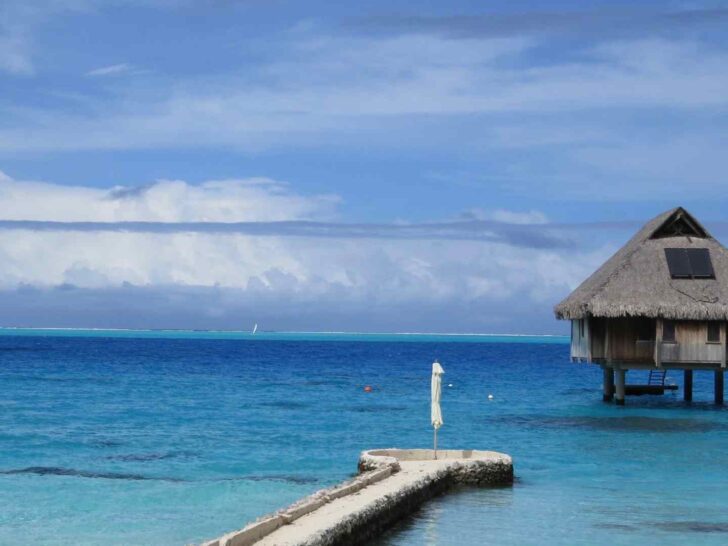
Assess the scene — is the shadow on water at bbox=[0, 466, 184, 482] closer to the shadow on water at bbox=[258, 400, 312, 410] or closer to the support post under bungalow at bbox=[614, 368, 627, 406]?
the shadow on water at bbox=[258, 400, 312, 410]

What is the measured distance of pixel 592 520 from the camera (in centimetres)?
1606

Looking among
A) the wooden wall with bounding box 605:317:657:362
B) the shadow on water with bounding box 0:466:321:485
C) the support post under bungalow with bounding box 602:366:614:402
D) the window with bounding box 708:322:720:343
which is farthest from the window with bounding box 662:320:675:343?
the shadow on water with bounding box 0:466:321:485

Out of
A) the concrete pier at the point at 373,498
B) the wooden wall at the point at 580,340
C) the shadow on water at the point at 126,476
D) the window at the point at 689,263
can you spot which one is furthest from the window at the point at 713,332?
the shadow on water at the point at 126,476

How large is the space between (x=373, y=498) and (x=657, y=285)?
20.0 meters

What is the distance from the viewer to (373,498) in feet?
47.7

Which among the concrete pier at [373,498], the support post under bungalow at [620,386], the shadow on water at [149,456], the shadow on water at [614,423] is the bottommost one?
the shadow on water at [149,456]

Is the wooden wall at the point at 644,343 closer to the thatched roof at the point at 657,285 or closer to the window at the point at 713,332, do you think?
the window at the point at 713,332

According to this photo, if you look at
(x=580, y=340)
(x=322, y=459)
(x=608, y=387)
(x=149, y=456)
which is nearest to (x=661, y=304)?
(x=580, y=340)

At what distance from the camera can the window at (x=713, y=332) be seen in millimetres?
32594

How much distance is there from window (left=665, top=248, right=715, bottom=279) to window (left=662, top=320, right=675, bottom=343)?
1.33 m

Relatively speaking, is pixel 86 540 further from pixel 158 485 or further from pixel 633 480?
pixel 633 480

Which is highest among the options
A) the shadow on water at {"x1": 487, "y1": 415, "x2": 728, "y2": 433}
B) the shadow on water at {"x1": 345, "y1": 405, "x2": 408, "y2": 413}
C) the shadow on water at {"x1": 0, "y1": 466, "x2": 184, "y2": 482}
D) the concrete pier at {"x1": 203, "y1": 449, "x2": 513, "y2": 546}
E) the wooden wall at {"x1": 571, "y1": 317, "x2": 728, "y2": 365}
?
the wooden wall at {"x1": 571, "y1": 317, "x2": 728, "y2": 365}

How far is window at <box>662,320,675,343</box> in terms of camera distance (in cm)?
3266

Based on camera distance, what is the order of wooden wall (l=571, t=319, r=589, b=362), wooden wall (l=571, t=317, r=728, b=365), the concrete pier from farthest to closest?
wooden wall (l=571, t=319, r=589, b=362)
wooden wall (l=571, t=317, r=728, b=365)
the concrete pier
